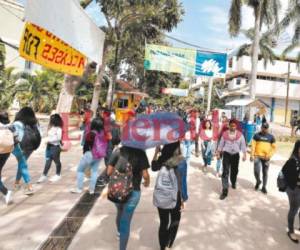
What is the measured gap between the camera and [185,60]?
1678 cm

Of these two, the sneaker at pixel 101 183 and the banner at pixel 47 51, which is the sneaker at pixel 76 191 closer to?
the sneaker at pixel 101 183

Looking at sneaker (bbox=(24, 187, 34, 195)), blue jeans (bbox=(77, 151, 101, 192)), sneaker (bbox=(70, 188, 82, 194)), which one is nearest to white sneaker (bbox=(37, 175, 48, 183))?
sneaker (bbox=(24, 187, 34, 195))

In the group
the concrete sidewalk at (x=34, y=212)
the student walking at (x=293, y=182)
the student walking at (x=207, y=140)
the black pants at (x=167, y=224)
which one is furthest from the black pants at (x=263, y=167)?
the concrete sidewalk at (x=34, y=212)

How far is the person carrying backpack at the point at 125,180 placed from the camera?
344cm

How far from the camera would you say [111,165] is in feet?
11.8

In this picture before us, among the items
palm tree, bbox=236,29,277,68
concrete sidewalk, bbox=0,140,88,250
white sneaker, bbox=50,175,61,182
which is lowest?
concrete sidewalk, bbox=0,140,88,250

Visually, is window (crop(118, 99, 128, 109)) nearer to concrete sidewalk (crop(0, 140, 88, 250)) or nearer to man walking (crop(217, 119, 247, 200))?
concrete sidewalk (crop(0, 140, 88, 250))

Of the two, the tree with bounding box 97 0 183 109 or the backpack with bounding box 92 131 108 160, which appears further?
the tree with bounding box 97 0 183 109

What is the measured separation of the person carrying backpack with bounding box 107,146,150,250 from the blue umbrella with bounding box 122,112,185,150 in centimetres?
18

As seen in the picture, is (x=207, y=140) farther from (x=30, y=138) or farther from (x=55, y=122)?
(x=30, y=138)

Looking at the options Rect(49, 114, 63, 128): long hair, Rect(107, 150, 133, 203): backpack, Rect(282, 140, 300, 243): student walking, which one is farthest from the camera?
Rect(49, 114, 63, 128): long hair

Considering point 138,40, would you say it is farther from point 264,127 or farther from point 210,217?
point 210,217

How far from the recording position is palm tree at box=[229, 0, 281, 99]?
18702 mm

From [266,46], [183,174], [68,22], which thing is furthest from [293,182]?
[266,46]
